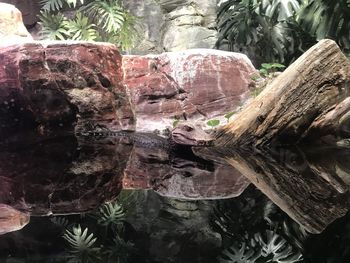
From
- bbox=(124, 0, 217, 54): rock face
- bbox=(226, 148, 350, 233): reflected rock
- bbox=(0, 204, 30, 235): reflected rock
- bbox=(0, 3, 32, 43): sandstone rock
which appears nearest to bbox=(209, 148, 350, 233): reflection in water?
bbox=(226, 148, 350, 233): reflected rock

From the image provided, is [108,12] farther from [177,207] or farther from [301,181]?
[177,207]

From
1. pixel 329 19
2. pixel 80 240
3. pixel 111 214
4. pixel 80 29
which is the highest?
pixel 80 240

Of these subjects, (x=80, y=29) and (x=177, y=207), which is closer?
(x=177, y=207)

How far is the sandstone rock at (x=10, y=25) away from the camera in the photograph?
8.15 m

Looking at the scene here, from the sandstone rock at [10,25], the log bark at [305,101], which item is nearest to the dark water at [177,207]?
the log bark at [305,101]

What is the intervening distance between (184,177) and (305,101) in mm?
1855

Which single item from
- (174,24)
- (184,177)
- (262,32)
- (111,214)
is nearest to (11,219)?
(111,214)

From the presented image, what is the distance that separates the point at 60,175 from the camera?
4.54 meters

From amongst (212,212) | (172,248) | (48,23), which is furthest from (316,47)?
(48,23)

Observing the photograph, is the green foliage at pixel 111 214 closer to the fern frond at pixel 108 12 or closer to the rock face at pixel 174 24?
the fern frond at pixel 108 12

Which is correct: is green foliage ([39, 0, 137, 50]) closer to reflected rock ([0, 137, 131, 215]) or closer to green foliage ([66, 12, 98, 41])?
green foliage ([66, 12, 98, 41])

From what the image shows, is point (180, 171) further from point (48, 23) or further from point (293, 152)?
point (48, 23)

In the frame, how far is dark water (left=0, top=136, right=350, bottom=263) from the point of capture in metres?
2.42

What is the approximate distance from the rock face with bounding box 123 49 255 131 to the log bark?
1.93 metres
